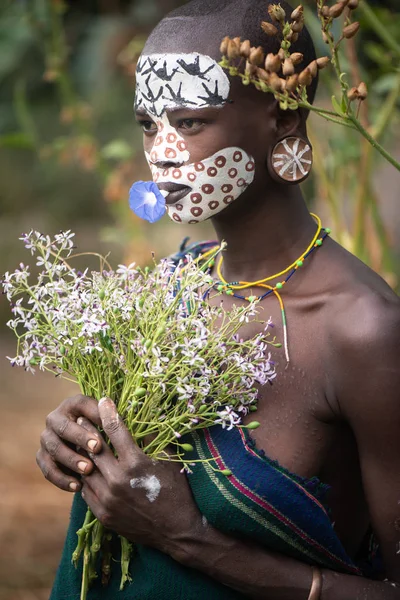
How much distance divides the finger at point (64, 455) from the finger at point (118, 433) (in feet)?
0.29

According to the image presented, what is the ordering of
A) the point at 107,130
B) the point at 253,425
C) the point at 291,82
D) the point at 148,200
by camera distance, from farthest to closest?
the point at 107,130 < the point at 148,200 < the point at 253,425 < the point at 291,82

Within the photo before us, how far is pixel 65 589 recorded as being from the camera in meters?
1.82

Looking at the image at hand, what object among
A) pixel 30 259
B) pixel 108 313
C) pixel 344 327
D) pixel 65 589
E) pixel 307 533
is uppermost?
pixel 108 313

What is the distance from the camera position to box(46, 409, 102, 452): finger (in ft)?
5.17

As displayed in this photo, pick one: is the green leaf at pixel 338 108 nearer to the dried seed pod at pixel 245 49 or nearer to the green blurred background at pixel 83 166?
the dried seed pod at pixel 245 49

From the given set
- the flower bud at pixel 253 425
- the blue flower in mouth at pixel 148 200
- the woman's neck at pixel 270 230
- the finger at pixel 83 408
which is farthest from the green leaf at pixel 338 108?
the finger at pixel 83 408

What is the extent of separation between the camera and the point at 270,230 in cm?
170

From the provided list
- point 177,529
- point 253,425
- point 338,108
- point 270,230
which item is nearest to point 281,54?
point 338,108

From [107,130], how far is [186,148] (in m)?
5.24

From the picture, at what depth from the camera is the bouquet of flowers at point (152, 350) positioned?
1.50 metres

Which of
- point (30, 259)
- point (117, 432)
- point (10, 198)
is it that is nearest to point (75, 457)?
point (117, 432)

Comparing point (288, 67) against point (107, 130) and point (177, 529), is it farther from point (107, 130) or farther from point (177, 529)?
point (107, 130)

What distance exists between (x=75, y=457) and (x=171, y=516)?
21cm

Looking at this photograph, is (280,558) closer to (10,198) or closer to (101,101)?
(101,101)
